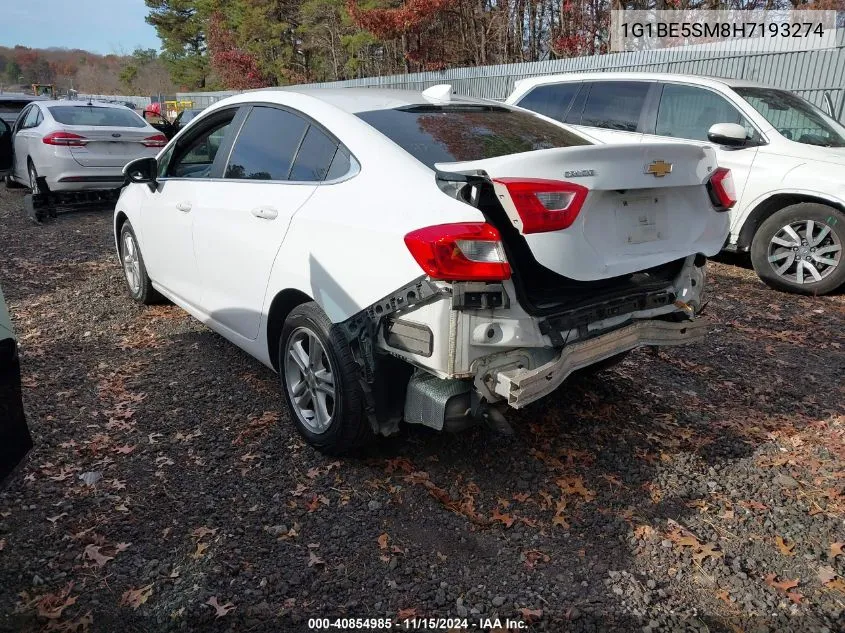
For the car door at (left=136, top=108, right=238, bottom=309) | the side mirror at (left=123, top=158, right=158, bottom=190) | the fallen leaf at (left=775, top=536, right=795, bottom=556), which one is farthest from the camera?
the side mirror at (left=123, top=158, right=158, bottom=190)

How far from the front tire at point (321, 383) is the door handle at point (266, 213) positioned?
517 millimetres

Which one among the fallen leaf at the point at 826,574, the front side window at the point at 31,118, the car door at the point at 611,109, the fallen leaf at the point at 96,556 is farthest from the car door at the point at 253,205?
the front side window at the point at 31,118

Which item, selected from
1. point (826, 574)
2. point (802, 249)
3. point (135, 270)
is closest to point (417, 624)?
point (826, 574)

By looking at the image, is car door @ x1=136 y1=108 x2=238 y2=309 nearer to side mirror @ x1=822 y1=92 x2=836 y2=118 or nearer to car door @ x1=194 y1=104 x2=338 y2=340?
car door @ x1=194 y1=104 x2=338 y2=340

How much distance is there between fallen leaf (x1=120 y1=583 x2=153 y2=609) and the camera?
254 cm

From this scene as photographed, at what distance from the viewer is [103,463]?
3477 millimetres

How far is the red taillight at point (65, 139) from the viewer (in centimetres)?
987

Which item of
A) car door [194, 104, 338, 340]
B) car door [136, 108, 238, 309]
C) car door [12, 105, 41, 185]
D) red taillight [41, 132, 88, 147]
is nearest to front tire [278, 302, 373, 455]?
car door [194, 104, 338, 340]

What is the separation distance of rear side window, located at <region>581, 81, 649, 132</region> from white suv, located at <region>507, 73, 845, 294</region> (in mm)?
11

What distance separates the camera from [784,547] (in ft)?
9.18

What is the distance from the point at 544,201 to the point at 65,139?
9568mm

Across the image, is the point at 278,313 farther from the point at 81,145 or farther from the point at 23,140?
the point at 23,140

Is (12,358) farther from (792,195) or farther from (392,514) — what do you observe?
(792,195)

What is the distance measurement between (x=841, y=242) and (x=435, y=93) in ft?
14.2
